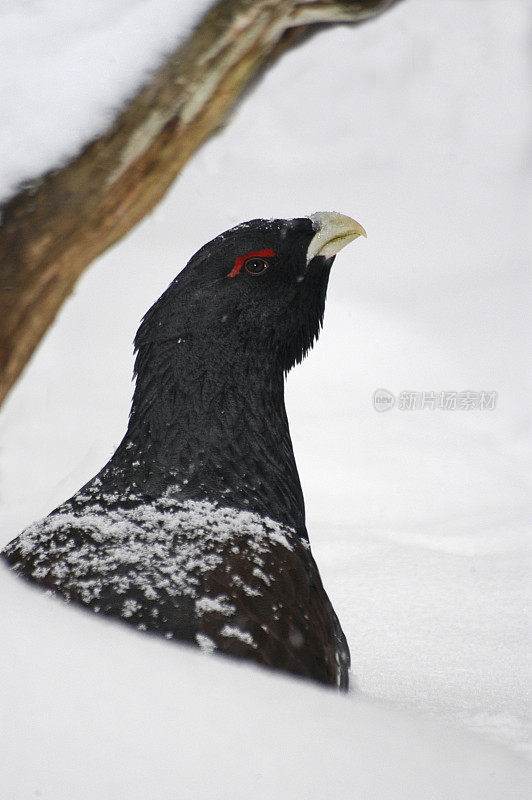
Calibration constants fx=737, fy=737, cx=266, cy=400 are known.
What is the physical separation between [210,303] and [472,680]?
0.91m

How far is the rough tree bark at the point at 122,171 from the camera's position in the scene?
3.29ft

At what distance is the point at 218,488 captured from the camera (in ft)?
3.81

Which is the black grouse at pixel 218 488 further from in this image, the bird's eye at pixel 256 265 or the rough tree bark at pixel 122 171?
the rough tree bark at pixel 122 171

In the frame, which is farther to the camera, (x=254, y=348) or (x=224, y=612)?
(x=254, y=348)

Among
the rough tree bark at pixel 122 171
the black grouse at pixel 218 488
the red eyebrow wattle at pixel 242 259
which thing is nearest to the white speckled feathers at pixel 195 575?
the black grouse at pixel 218 488

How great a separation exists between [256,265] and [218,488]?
0.38m

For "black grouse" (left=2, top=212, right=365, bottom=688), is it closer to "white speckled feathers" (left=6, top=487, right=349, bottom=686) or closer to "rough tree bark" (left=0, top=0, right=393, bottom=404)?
"white speckled feathers" (left=6, top=487, right=349, bottom=686)

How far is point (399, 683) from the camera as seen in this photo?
1414 mm

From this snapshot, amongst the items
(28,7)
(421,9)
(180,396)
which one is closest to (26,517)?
(180,396)

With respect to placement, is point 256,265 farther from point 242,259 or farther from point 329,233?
point 329,233

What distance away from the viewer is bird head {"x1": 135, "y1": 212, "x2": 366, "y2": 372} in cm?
122

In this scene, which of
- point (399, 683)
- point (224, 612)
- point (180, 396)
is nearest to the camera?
point (224, 612)

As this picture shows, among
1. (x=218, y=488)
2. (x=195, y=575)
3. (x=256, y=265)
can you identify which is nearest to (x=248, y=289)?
(x=256, y=265)

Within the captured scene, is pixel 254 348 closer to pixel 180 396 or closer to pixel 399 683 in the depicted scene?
pixel 180 396
